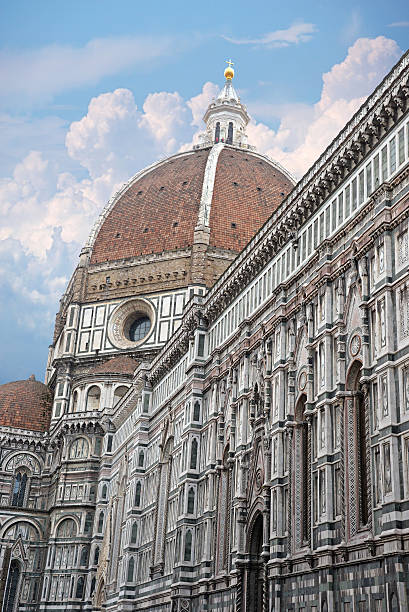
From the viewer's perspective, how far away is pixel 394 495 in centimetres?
2112

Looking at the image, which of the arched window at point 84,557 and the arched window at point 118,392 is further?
the arched window at point 118,392

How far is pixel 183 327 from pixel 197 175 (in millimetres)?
38603

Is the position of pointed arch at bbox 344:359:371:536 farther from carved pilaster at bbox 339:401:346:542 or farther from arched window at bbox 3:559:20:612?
arched window at bbox 3:559:20:612

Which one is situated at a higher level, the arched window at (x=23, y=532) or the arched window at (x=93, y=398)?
the arched window at (x=93, y=398)

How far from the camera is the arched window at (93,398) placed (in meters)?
66.4

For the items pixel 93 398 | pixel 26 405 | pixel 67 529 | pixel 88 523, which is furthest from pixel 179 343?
pixel 26 405

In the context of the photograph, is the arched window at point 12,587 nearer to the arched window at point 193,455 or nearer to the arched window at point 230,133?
the arched window at point 193,455

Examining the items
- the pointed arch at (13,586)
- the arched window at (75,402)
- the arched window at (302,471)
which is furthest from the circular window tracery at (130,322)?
the arched window at (302,471)

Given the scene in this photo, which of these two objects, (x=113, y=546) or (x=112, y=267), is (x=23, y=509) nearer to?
(x=113, y=546)

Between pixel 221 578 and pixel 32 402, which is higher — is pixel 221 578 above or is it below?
below

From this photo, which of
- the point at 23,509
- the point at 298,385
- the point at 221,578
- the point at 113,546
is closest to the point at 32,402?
the point at 23,509

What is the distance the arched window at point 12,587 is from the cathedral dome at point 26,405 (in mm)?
12546

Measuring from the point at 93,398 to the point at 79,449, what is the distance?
480cm

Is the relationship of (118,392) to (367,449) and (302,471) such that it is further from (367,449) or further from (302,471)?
(367,449)
